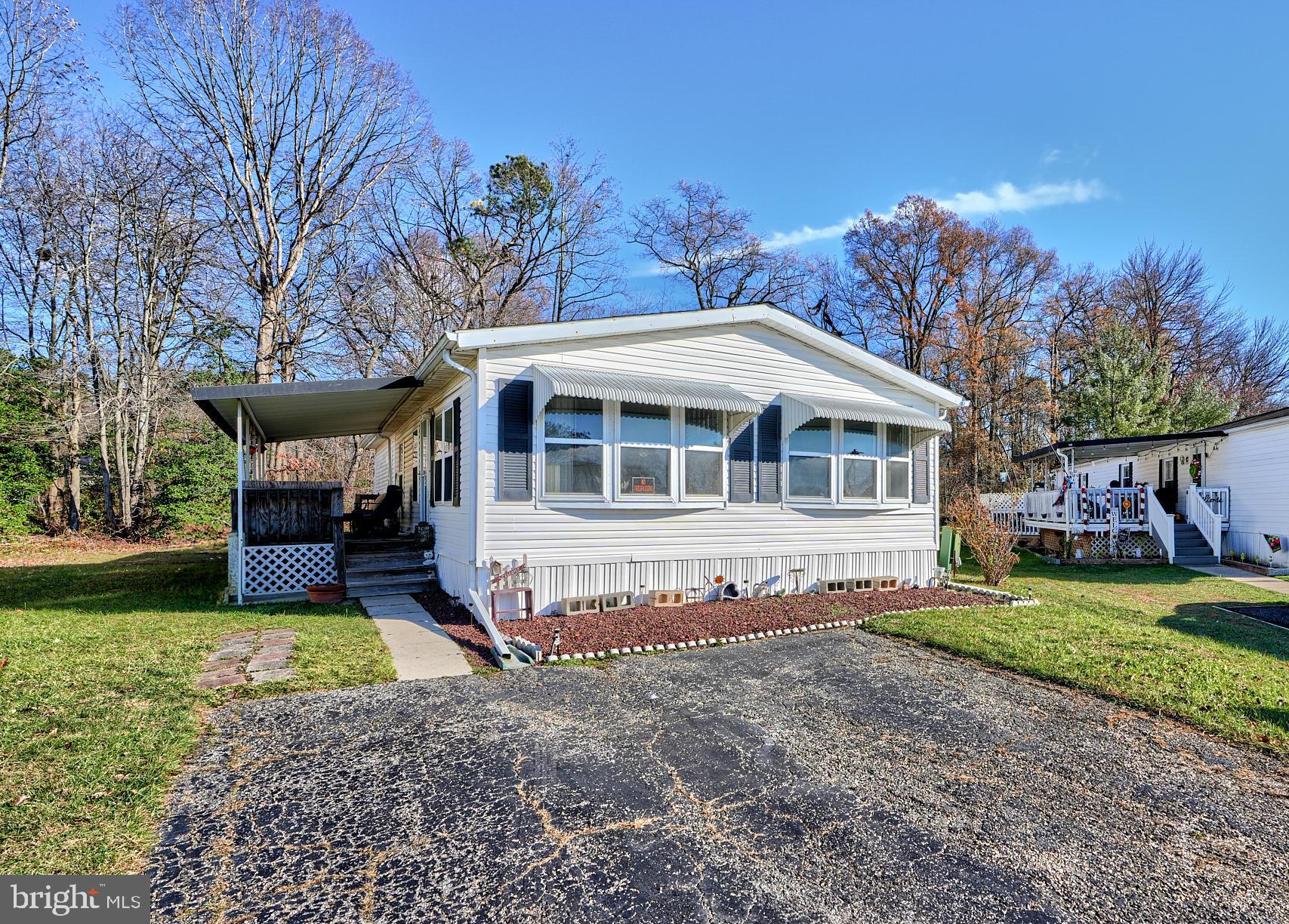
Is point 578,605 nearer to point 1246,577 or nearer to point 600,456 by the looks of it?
point 600,456

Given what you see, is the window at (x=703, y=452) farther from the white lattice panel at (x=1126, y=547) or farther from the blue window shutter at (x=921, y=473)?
the white lattice panel at (x=1126, y=547)

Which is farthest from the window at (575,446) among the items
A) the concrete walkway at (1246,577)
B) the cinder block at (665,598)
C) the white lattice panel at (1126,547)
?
the white lattice panel at (1126,547)

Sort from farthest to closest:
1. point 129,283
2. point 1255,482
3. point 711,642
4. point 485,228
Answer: point 485,228
point 129,283
point 1255,482
point 711,642

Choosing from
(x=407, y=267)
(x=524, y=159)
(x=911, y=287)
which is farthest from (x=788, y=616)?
(x=911, y=287)

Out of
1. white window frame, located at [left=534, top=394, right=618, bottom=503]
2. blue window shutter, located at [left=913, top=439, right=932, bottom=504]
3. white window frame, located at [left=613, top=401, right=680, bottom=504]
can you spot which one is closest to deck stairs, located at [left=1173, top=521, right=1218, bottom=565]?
blue window shutter, located at [left=913, top=439, right=932, bottom=504]

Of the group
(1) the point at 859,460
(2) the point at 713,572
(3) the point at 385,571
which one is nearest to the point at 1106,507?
(1) the point at 859,460

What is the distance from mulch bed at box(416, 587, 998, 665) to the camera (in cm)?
654

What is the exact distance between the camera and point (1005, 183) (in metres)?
22.9

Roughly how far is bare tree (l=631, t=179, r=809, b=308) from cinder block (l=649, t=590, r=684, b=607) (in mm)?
18478

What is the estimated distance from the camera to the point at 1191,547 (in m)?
14.8

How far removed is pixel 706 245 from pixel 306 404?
1904cm

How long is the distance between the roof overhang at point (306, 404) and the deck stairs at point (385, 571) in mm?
2450

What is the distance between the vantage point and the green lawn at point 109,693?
2.79 meters

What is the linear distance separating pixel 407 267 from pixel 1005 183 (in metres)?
22.4
